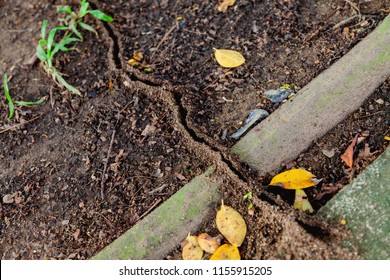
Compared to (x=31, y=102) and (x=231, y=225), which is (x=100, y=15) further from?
(x=231, y=225)

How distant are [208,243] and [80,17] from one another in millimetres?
1546

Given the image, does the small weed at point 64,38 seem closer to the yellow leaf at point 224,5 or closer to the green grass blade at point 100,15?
the green grass blade at point 100,15

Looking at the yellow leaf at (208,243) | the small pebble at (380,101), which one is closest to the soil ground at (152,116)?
the small pebble at (380,101)

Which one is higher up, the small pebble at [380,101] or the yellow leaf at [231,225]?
the small pebble at [380,101]

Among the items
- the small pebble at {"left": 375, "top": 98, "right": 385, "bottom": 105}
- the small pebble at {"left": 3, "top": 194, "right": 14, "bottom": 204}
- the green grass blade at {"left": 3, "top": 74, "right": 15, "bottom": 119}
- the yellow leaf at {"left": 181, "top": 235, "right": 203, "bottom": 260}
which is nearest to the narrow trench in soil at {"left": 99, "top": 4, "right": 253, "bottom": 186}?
the yellow leaf at {"left": 181, "top": 235, "right": 203, "bottom": 260}

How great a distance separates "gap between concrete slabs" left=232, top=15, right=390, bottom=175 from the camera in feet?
6.58

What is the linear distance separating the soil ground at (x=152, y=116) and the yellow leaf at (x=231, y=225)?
0.12 ft

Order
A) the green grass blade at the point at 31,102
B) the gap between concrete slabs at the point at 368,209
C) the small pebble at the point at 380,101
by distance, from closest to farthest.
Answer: the gap between concrete slabs at the point at 368,209 < the small pebble at the point at 380,101 < the green grass blade at the point at 31,102

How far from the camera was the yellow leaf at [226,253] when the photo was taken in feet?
5.89

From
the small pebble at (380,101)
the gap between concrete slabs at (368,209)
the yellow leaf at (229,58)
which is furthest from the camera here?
the yellow leaf at (229,58)

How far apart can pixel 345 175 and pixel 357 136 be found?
20 centimetres

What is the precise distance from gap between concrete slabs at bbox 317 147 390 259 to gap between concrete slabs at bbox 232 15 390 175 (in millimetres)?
288

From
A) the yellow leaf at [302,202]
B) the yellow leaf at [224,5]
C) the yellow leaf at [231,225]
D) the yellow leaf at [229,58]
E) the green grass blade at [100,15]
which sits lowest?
the yellow leaf at [231,225]
